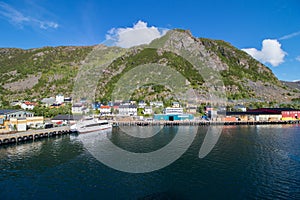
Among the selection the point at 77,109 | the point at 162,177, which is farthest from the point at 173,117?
the point at 162,177

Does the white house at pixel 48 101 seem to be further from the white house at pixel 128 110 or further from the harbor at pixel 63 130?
the harbor at pixel 63 130

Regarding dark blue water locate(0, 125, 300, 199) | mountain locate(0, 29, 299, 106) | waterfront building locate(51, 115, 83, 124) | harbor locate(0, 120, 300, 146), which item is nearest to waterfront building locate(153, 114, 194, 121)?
harbor locate(0, 120, 300, 146)

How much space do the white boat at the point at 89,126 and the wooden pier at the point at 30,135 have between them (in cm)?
224

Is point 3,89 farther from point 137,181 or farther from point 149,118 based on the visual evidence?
point 137,181

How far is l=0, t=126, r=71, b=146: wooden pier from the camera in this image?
34875 millimetres

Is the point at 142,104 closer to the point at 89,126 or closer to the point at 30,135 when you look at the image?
the point at 89,126

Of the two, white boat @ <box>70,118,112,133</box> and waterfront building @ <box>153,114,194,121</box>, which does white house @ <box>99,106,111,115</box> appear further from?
white boat @ <box>70,118,112,133</box>

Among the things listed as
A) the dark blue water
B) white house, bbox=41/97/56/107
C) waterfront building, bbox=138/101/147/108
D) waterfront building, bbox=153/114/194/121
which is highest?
white house, bbox=41/97/56/107

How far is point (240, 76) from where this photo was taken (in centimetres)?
13862

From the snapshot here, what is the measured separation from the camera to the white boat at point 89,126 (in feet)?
157

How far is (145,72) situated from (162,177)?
102m

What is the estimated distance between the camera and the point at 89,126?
1986 inches

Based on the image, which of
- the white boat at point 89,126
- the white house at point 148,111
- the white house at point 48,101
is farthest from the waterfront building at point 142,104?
the white house at point 48,101

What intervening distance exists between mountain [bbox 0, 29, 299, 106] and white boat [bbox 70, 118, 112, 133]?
4278 cm
